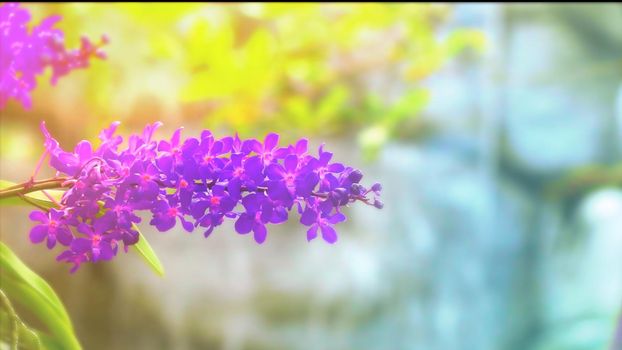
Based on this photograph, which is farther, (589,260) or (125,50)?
(589,260)

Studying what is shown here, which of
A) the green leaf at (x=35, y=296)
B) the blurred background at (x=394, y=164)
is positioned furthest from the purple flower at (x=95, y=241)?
the blurred background at (x=394, y=164)

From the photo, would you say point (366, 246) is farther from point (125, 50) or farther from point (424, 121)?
point (125, 50)

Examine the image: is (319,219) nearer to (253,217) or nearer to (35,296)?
(253,217)

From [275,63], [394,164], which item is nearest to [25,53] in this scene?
[275,63]

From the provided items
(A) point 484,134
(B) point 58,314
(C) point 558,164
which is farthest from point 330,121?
(B) point 58,314

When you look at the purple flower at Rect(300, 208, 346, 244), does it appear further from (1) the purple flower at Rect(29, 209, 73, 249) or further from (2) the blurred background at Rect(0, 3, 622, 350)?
(2) the blurred background at Rect(0, 3, 622, 350)

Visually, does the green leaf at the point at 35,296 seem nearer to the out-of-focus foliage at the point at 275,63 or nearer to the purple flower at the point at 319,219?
the purple flower at the point at 319,219

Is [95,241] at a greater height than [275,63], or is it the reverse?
[275,63]
